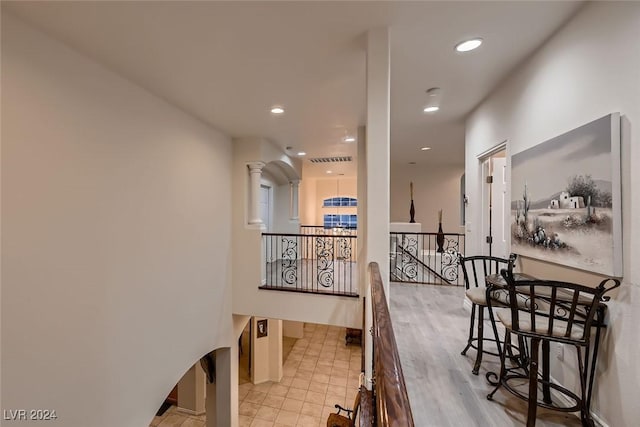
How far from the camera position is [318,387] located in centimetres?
639

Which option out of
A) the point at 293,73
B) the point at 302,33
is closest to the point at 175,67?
the point at 293,73

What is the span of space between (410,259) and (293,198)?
3.83 metres

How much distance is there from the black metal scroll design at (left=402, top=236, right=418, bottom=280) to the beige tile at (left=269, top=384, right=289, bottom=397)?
3983 mm

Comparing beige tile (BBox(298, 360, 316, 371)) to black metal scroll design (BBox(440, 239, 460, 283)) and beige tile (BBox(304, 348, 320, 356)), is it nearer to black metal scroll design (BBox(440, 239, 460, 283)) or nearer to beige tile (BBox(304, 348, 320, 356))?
beige tile (BBox(304, 348, 320, 356))

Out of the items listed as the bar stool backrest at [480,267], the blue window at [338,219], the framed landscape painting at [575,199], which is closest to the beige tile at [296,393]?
the bar stool backrest at [480,267]

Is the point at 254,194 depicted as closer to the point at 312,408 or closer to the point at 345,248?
the point at 345,248

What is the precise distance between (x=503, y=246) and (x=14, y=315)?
13.9 ft

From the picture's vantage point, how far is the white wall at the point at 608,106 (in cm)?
133

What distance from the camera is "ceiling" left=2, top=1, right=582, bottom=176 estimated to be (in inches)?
66.5

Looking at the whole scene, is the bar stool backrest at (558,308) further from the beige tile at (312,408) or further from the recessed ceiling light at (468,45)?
the beige tile at (312,408)

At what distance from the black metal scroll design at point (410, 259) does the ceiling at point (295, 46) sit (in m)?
3.16

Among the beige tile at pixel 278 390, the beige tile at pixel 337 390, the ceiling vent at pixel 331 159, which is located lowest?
the beige tile at pixel 278 390

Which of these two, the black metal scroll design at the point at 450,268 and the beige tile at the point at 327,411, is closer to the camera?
the black metal scroll design at the point at 450,268

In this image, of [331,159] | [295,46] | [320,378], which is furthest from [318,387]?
[295,46]
